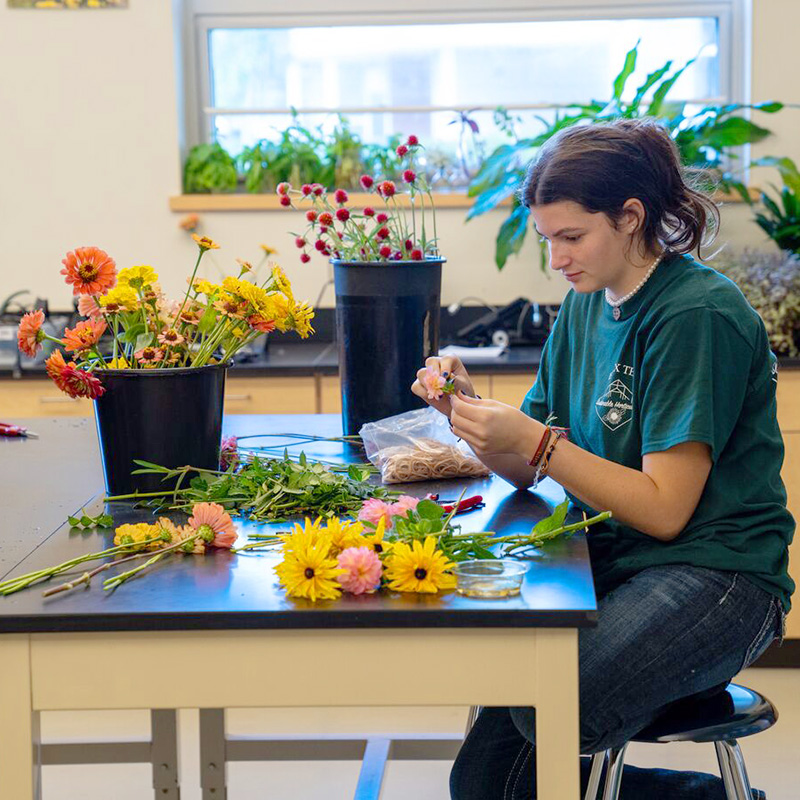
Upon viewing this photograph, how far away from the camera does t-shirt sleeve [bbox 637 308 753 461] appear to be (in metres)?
1.52

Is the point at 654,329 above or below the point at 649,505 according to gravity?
above

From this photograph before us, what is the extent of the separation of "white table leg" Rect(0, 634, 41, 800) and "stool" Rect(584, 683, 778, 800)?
0.78m

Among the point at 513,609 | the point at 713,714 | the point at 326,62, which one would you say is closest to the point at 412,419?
the point at 713,714

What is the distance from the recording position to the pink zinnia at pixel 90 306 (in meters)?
1.65

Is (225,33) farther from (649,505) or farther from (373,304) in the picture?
(649,505)

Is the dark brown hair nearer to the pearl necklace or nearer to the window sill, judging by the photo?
the pearl necklace

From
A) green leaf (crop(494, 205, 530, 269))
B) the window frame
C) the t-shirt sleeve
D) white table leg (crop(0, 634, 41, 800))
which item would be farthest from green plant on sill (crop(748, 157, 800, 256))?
white table leg (crop(0, 634, 41, 800))

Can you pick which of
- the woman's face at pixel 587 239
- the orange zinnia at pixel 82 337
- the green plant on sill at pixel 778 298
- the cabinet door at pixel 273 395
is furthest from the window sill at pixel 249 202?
the orange zinnia at pixel 82 337

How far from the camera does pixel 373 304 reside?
82.7 inches

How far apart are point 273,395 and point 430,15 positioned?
1543 millimetres

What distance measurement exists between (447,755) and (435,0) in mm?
2652

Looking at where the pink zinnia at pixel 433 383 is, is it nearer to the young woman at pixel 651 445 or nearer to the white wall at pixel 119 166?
the young woman at pixel 651 445

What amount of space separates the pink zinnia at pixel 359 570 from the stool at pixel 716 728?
531 mm

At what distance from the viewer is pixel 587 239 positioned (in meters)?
1.66
